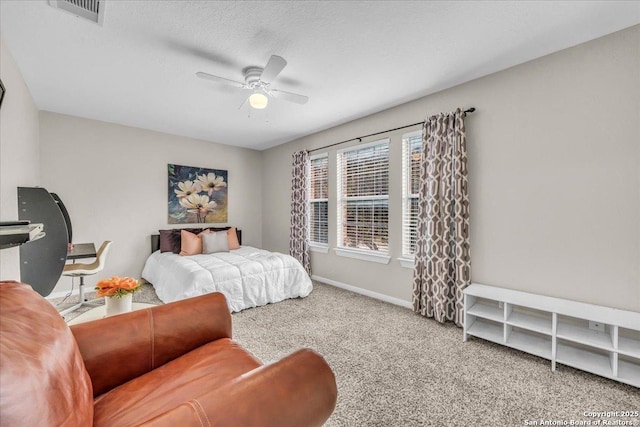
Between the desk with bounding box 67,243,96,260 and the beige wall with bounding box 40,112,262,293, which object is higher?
the beige wall with bounding box 40,112,262,293

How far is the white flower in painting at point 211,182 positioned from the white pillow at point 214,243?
103 centimetres

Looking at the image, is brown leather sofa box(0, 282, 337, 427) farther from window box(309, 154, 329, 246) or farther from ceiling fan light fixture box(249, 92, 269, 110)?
window box(309, 154, 329, 246)

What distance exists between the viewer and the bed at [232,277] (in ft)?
10.3

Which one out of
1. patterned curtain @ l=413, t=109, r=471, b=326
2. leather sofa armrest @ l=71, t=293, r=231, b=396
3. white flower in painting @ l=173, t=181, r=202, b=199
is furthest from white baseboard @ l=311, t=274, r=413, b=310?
white flower in painting @ l=173, t=181, r=202, b=199

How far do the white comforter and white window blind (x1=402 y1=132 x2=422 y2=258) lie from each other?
1488 millimetres

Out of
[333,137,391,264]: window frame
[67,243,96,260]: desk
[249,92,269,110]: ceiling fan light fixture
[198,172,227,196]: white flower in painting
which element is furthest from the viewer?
[198,172,227,196]: white flower in painting

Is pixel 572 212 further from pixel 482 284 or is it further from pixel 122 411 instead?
pixel 122 411

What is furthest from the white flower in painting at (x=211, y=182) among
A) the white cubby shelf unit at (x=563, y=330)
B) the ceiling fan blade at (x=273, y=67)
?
Result: the white cubby shelf unit at (x=563, y=330)

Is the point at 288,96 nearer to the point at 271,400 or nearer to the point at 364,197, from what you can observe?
the point at 364,197

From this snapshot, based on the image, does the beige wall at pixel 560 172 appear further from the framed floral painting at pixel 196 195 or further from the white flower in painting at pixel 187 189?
the white flower in painting at pixel 187 189

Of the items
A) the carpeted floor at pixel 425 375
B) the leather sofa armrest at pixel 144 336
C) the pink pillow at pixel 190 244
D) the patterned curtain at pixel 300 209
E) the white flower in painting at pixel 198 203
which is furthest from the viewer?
the white flower in painting at pixel 198 203

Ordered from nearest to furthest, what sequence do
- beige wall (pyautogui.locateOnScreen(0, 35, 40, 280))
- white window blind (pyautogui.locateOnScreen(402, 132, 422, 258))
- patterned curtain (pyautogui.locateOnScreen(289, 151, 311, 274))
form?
beige wall (pyautogui.locateOnScreen(0, 35, 40, 280)) < white window blind (pyautogui.locateOnScreen(402, 132, 422, 258)) < patterned curtain (pyautogui.locateOnScreen(289, 151, 311, 274))

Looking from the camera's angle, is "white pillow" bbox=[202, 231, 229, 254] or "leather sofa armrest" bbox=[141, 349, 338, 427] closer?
"leather sofa armrest" bbox=[141, 349, 338, 427]

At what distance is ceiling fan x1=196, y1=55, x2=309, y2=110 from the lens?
2.19 m
